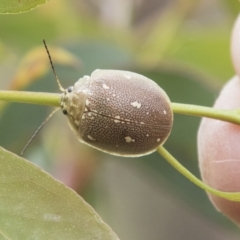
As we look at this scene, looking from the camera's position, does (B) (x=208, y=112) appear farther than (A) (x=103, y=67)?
No

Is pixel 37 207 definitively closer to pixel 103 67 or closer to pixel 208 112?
pixel 208 112

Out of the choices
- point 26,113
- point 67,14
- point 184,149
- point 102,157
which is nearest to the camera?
point 26,113

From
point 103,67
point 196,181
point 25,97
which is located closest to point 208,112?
point 196,181

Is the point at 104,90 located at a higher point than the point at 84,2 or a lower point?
higher

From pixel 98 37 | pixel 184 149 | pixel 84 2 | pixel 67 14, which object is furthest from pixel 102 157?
pixel 84 2

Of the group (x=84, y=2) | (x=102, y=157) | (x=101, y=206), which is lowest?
(x=101, y=206)

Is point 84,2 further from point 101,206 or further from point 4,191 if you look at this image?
point 4,191

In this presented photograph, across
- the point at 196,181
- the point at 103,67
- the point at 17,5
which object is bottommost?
the point at 103,67

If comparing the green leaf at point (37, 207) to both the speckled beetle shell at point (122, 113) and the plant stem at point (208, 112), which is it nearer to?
the speckled beetle shell at point (122, 113)

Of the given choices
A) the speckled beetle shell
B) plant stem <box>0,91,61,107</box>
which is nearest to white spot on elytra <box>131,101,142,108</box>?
the speckled beetle shell
